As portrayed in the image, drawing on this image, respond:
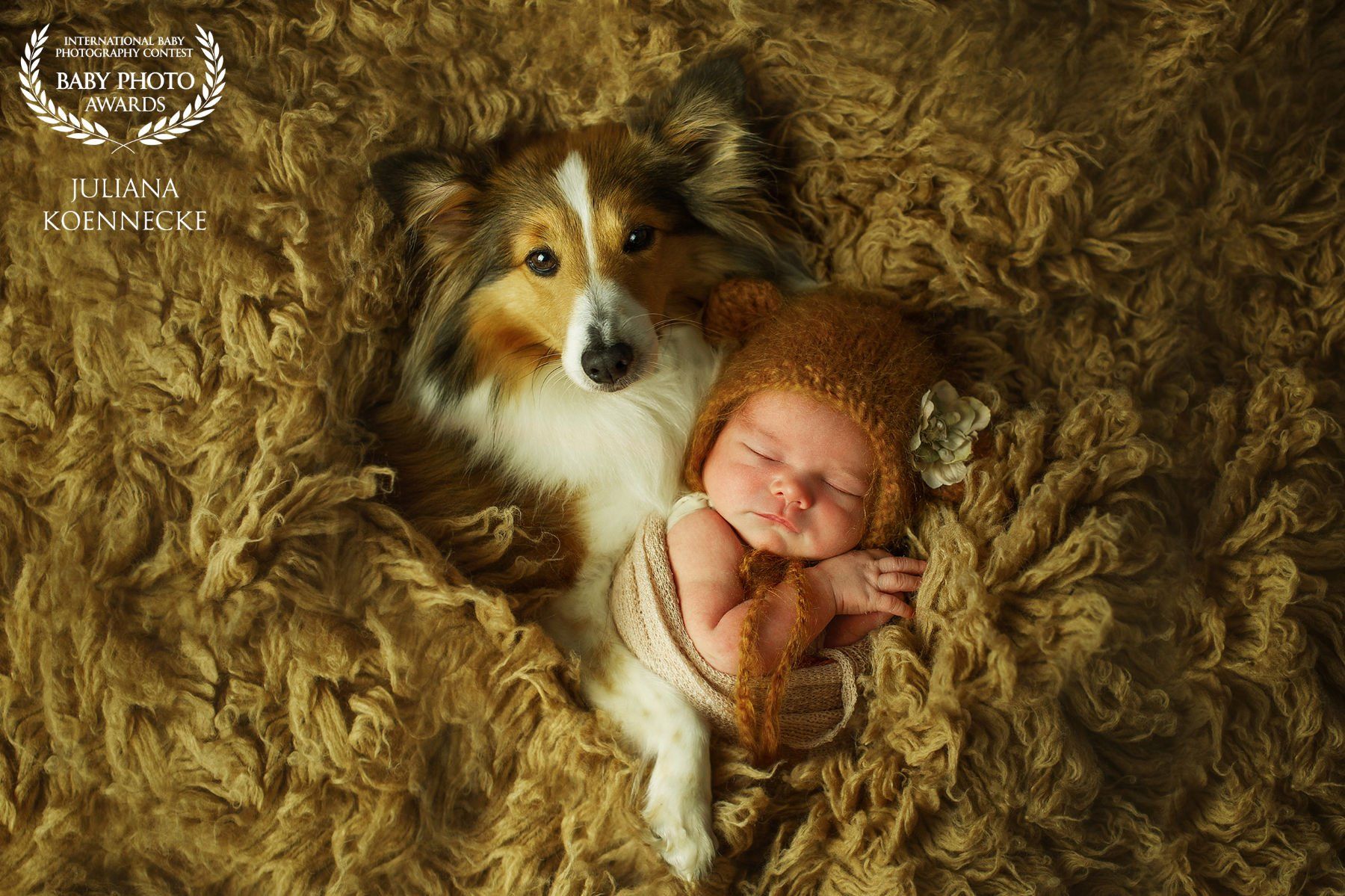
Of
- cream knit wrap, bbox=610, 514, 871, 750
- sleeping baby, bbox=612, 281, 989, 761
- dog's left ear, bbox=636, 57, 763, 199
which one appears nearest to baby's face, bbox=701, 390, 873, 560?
sleeping baby, bbox=612, 281, 989, 761

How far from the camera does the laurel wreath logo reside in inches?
69.5

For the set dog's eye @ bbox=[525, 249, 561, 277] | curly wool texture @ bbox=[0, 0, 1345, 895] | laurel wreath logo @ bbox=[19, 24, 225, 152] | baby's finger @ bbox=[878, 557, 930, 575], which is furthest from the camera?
dog's eye @ bbox=[525, 249, 561, 277]

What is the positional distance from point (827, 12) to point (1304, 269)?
1.17m

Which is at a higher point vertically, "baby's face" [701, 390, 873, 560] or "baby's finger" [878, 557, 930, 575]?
"baby's face" [701, 390, 873, 560]

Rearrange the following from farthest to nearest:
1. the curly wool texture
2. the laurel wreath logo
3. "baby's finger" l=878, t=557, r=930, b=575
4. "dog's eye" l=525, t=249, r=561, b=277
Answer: "dog's eye" l=525, t=249, r=561, b=277
"baby's finger" l=878, t=557, r=930, b=575
the laurel wreath logo
the curly wool texture

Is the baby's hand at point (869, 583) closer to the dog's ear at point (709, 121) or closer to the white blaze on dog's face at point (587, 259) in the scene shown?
the white blaze on dog's face at point (587, 259)

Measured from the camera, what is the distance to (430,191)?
195 cm

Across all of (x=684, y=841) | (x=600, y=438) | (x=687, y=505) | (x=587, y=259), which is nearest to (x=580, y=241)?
(x=587, y=259)

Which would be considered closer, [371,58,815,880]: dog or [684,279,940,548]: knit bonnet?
[684,279,940,548]: knit bonnet

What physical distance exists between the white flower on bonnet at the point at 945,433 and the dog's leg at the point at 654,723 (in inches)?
28.1

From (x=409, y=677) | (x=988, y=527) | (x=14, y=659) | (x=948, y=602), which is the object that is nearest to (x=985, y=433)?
(x=988, y=527)

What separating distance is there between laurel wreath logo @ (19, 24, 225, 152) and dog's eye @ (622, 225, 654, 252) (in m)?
0.91

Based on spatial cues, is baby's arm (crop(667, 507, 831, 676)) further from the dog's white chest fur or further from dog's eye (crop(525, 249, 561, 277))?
dog's eye (crop(525, 249, 561, 277))

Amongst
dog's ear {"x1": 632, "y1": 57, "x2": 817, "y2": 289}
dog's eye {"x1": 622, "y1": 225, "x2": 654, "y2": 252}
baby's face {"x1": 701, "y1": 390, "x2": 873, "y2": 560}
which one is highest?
dog's ear {"x1": 632, "y1": 57, "x2": 817, "y2": 289}
